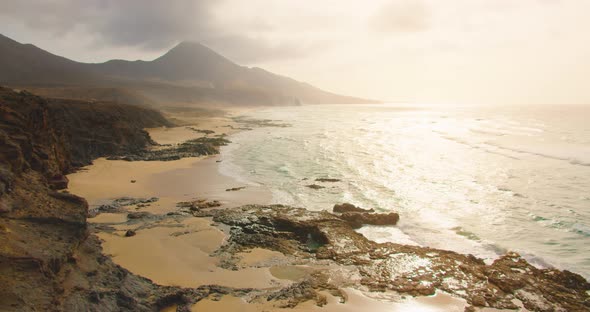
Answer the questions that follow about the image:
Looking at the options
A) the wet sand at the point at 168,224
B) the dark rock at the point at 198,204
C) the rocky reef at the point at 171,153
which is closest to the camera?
the wet sand at the point at 168,224

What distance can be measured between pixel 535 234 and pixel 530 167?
1652 centimetres

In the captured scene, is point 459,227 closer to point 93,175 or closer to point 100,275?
point 100,275

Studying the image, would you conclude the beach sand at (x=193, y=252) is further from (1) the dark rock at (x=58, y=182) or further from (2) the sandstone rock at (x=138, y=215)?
(1) the dark rock at (x=58, y=182)

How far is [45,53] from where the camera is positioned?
6599 inches

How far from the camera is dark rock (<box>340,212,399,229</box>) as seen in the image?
14.6 metres

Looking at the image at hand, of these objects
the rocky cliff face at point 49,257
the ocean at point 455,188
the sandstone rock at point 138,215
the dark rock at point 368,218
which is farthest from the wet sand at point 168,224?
the dark rock at point 368,218

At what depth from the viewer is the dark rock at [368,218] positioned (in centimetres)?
1459

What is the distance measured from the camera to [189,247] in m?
11.7

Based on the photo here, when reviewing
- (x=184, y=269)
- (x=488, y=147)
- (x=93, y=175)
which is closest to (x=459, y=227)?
(x=184, y=269)

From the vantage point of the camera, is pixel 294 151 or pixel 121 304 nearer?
pixel 121 304

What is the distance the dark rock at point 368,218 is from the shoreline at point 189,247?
4.30m

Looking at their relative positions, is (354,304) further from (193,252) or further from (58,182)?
(58,182)

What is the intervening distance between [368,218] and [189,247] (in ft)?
23.9

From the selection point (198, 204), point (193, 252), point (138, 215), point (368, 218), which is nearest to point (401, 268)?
point (368, 218)
